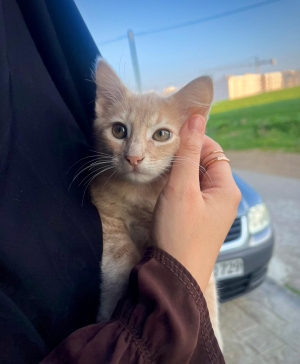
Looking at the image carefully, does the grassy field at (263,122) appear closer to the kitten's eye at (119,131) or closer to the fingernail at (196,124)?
the kitten's eye at (119,131)

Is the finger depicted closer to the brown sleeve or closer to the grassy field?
the brown sleeve

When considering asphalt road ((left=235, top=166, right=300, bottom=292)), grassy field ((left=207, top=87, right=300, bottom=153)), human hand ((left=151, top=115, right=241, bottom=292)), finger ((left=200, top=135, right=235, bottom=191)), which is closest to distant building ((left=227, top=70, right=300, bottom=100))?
grassy field ((left=207, top=87, right=300, bottom=153))

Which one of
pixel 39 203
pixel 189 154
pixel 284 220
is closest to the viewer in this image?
pixel 39 203

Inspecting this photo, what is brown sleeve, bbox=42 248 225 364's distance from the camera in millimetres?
543

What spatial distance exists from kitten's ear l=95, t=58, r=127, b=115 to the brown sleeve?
70 centimetres

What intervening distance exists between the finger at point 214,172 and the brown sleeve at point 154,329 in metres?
0.32

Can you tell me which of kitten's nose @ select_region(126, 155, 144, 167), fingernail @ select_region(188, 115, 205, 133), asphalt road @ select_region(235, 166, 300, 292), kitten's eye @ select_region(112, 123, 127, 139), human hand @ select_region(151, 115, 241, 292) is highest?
fingernail @ select_region(188, 115, 205, 133)

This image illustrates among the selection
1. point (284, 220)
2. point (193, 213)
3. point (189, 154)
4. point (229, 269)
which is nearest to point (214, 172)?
point (189, 154)

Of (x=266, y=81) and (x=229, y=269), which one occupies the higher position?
(x=266, y=81)

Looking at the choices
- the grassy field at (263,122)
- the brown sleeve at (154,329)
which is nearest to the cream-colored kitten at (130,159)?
the brown sleeve at (154,329)

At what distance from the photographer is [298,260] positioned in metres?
2.77

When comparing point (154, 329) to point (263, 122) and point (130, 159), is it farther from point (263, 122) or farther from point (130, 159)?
point (263, 122)

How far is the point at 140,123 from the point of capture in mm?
1128

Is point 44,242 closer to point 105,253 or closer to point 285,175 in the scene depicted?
point 105,253
